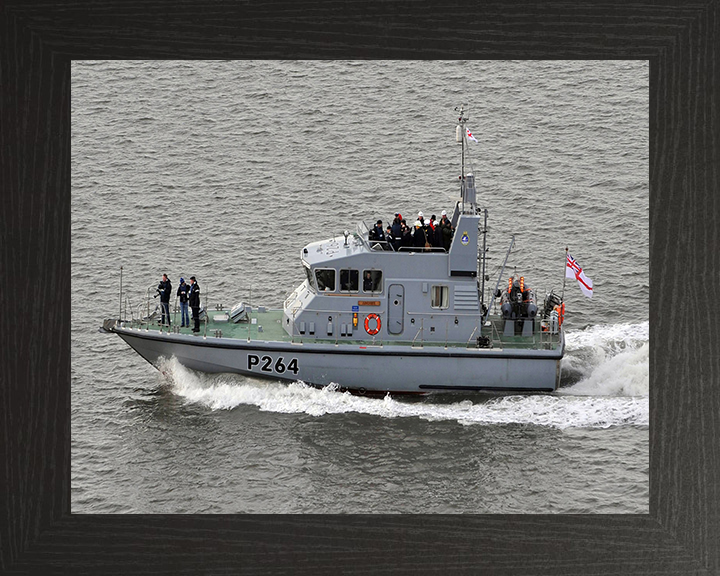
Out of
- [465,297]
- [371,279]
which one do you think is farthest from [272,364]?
[465,297]

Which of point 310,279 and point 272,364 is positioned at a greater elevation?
point 310,279

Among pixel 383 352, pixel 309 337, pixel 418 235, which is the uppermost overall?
pixel 418 235

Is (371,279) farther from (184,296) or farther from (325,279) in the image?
(184,296)

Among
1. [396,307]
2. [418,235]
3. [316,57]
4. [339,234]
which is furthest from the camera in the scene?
[339,234]

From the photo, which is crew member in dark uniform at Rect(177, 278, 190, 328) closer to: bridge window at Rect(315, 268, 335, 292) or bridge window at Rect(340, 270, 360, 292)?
bridge window at Rect(315, 268, 335, 292)

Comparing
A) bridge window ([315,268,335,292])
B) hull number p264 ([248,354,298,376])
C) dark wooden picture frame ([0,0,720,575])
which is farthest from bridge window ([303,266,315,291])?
dark wooden picture frame ([0,0,720,575])

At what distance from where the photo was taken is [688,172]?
27.5 feet

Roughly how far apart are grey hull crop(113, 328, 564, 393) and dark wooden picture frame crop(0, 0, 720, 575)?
43.6 ft

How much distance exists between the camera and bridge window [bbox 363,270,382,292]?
21.9m

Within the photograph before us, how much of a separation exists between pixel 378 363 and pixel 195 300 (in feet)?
11.8

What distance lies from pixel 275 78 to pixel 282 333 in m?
13.2

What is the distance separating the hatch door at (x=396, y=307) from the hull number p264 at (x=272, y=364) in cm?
193

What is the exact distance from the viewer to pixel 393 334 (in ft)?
72.7

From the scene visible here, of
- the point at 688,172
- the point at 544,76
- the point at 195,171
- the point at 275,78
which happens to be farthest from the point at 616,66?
the point at 688,172
